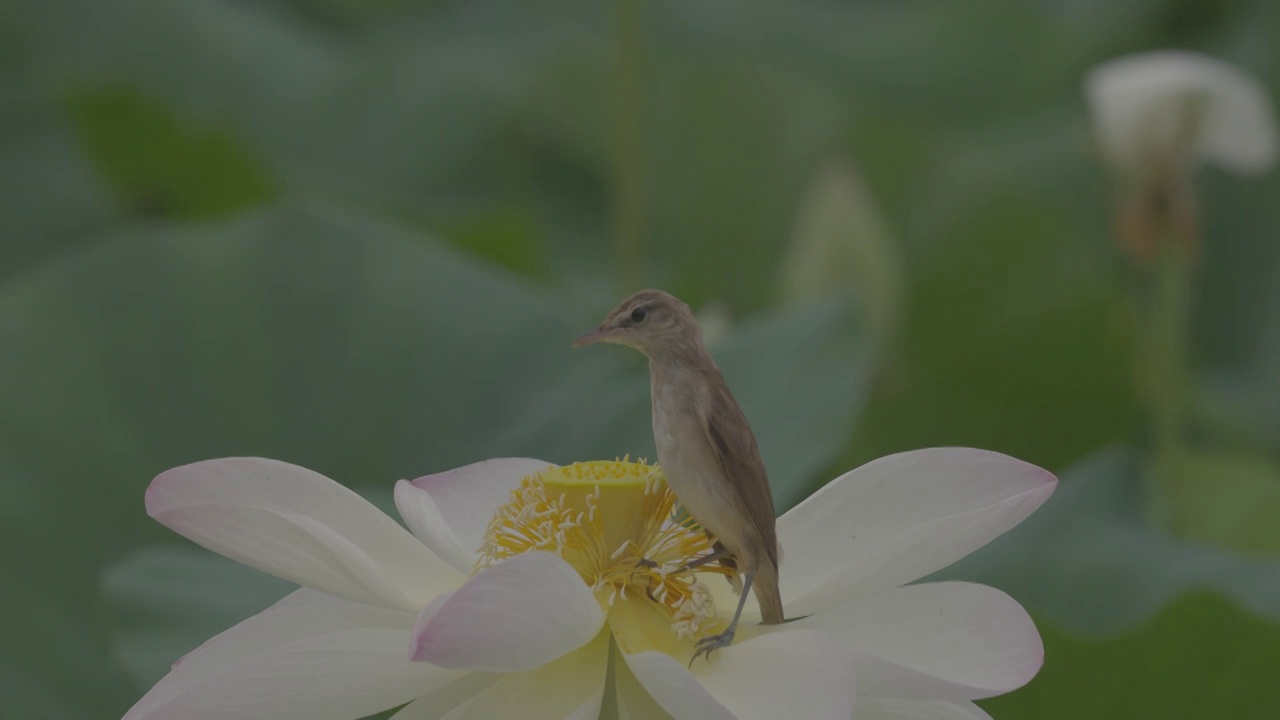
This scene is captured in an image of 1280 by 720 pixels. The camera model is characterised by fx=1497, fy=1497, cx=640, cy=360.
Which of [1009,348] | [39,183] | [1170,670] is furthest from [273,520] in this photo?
[39,183]

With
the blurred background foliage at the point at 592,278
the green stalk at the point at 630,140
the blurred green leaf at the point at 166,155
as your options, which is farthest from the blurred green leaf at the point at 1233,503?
the blurred green leaf at the point at 166,155

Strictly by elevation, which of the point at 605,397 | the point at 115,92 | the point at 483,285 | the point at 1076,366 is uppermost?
the point at 115,92

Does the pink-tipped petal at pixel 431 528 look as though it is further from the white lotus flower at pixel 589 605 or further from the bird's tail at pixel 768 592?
the bird's tail at pixel 768 592

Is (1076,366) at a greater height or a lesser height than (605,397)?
lesser

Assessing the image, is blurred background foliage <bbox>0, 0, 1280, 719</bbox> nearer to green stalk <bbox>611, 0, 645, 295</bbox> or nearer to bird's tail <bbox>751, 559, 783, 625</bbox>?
green stalk <bbox>611, 0, 645, 295</bbox>

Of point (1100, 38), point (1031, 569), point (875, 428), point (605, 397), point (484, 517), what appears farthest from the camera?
point (1100, 38)

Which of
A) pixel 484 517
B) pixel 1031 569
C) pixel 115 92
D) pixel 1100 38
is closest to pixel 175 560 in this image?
pixel 484 517

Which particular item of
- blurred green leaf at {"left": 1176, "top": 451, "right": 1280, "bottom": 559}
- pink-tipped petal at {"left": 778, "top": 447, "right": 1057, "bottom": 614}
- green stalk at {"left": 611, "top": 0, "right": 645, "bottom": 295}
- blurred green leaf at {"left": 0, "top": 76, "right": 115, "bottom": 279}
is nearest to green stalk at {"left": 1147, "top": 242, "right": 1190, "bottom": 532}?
blurred green leaf at {"left": 1176, "top": 451, "right": 1280, "bottom": 559}

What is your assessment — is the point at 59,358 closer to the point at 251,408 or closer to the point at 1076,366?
the point at 251,408
